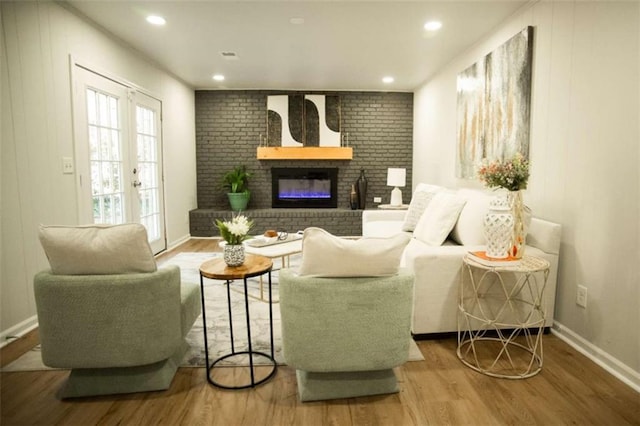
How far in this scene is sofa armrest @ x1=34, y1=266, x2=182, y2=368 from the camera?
73.0 inches

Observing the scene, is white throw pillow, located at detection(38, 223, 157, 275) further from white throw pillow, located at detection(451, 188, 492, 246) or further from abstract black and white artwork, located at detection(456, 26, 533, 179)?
abstract black and white artwork, located at detection(456, 26, 533, 179)

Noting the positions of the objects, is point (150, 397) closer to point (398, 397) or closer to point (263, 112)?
point (398, 397)

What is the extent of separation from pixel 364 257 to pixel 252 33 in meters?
2.95

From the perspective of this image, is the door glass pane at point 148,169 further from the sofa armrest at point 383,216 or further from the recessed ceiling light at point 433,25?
the recessed ceiling light at point 433,25

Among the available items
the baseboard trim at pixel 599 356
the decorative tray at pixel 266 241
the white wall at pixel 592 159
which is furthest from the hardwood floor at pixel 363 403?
the decorative tray at pixel 266 241

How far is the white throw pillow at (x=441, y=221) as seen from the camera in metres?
3.28

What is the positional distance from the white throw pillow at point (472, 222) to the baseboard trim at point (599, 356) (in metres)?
0.77

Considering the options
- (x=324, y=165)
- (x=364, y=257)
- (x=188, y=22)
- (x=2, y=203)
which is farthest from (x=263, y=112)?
(x=364, y=257)

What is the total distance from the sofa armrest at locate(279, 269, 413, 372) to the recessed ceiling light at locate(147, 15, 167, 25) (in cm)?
285

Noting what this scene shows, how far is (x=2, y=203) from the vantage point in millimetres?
2531

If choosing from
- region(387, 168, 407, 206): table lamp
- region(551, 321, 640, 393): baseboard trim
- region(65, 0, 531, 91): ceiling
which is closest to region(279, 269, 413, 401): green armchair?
region(551, 321, 640, 393): baseboard trim

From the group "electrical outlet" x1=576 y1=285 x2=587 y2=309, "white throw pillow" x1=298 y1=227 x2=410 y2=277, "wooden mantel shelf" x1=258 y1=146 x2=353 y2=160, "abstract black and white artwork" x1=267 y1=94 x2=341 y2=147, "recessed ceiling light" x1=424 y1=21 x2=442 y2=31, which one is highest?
"recessed ceiling light" x1=424 y1=21 x2=442 y2=31

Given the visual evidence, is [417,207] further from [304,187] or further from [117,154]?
[117,154]

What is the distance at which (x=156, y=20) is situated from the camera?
3559mm
